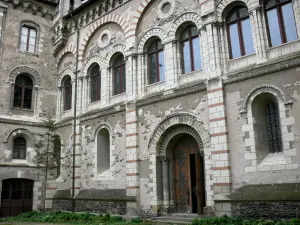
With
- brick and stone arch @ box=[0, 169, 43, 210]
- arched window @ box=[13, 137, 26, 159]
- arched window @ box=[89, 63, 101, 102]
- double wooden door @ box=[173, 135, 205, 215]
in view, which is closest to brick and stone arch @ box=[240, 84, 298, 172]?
double wooden door @ box=[173, 135, 205, 215]

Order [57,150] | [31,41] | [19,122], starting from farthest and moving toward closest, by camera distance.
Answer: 1. [31,41]
2. [57,150]
3. [19,122]

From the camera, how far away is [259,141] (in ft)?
39.5

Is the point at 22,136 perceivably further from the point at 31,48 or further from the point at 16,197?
the point at 31,48

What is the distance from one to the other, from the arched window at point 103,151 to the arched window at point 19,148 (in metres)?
5.15

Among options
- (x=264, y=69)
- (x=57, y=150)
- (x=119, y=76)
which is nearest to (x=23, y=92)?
(x=57, y=150)

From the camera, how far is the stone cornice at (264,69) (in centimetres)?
1138

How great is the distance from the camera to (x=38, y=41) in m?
21.9

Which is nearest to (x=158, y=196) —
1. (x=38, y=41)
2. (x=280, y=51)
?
(x=280, y=51)

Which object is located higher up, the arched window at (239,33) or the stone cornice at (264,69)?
the arched window at (239,33)

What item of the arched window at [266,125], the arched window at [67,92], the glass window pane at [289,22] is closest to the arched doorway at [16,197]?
the arched window at [67,92]

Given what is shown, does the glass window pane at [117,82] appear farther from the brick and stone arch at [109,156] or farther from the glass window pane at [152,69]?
the glass window pane at [152,69]

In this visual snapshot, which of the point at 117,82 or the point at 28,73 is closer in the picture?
the point at 117,82

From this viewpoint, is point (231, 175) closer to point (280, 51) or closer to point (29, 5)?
point (280, 51)

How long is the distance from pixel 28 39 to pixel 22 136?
6375 mm
